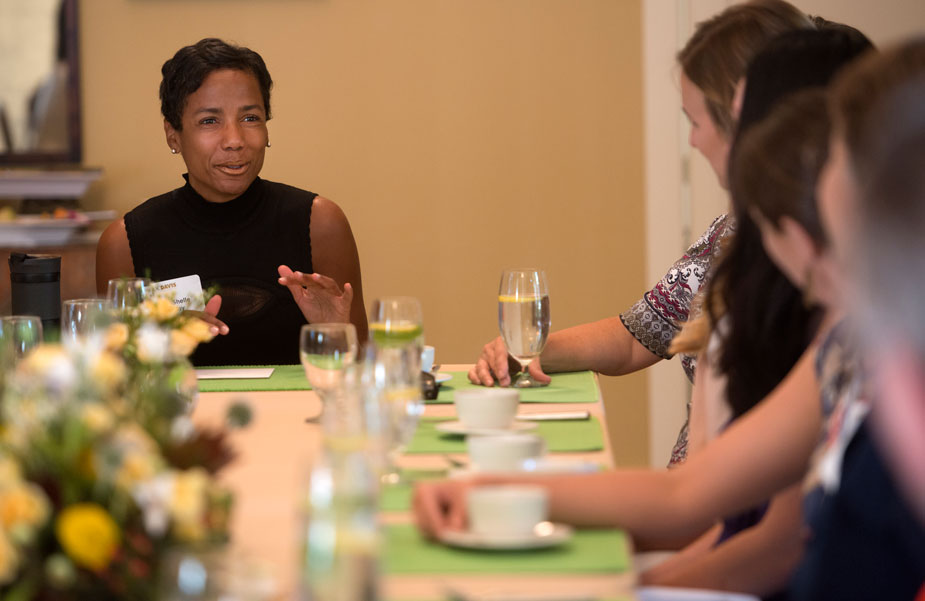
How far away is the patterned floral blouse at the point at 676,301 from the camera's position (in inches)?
94.3

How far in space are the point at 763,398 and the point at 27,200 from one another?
282cm

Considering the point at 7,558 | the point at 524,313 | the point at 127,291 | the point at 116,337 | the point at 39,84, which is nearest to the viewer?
the point at 7,558

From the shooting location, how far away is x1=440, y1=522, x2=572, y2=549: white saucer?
111cm

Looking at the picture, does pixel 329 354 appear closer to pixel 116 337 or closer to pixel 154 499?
pixel 116 337

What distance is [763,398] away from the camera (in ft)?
5.21

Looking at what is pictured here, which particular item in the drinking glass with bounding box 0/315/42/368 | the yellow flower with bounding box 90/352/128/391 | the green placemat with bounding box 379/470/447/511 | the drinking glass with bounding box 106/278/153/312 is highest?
the drinking glass with bounding box 106/278/153/312

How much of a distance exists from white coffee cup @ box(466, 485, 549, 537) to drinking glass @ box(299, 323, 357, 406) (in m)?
0.58

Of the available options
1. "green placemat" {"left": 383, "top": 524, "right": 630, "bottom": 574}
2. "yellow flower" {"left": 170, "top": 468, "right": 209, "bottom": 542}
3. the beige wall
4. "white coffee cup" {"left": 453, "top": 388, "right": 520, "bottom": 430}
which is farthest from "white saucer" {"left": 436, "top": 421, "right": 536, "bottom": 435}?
the beige wall

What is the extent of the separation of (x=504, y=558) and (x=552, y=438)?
595mm

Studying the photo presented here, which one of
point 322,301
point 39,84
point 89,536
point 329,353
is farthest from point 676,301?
point 39,84

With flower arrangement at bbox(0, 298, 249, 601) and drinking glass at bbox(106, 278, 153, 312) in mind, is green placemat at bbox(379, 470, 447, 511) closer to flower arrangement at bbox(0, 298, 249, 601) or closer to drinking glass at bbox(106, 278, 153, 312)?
flower arrangement at bbox(0, 298, 249, 601)

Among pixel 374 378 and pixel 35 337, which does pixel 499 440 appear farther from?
pixel 35 337

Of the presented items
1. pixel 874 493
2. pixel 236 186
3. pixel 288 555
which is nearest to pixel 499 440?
pixel 288 555

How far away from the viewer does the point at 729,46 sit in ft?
6.68
